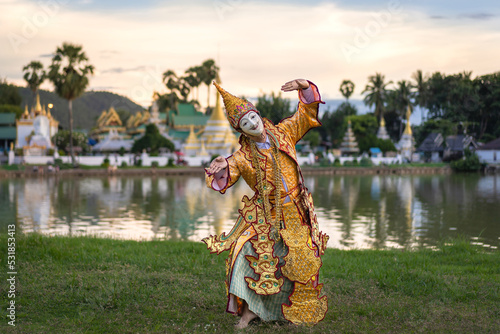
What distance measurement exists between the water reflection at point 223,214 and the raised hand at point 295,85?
A: 6864 mm

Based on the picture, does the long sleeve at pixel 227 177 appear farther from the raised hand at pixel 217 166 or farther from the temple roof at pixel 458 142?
the temple roof at pixel 458 142

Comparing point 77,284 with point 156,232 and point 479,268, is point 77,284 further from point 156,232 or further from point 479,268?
point 156,232

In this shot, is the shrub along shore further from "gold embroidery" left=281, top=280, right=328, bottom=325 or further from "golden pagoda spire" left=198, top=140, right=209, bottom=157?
"gold embroidery" left=281, top=280, right=328, bottom=325

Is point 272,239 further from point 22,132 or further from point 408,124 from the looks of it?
point 408,124

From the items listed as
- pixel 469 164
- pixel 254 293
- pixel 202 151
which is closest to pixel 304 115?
pixel 254 293

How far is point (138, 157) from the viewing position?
1877 inches

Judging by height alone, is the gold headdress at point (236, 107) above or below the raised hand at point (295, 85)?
below

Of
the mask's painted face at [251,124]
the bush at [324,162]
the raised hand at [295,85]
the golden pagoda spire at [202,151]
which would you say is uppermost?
the raised hand at [295,85]

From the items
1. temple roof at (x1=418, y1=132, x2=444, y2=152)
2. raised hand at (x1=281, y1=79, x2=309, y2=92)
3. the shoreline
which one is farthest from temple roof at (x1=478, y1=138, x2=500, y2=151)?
raised hand at (x1=281, y1=79, x2=309, y2=92)

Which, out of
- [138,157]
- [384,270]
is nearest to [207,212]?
[384,270]

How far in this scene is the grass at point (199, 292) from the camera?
4848 millimetres

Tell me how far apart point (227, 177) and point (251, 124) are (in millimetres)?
507

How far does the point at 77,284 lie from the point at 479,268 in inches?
199

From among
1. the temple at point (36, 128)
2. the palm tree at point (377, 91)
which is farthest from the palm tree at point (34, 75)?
the palm tree at point (377, 91)
